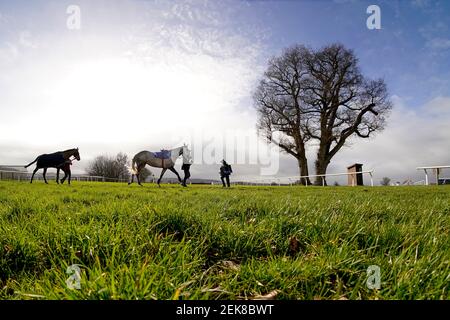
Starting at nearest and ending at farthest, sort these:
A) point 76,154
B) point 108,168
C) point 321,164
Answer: point 76,154 → point 321,164 → point 108,168

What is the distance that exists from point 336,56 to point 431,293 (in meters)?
32.7

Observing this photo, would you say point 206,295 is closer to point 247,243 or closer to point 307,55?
point 247,243

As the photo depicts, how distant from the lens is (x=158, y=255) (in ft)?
6.17

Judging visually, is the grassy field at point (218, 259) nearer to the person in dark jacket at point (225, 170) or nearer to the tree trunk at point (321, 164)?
the person in dark jacket at point (225, 170)

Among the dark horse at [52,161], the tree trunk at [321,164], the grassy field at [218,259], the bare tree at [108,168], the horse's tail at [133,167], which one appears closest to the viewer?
the grassy field at [218,259]

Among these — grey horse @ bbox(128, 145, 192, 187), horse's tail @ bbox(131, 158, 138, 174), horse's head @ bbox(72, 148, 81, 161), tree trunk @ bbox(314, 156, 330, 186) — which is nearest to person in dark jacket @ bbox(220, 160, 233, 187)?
grey horse @ bbox(128, 145, 192, 187)

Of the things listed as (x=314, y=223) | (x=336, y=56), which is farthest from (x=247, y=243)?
(x=336, y=56)

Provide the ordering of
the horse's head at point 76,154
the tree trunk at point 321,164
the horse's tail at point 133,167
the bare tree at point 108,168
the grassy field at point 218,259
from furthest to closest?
the bare tree at point 108,168 → the tree trunk at point 321,164 → the horse's tail at point 133,167 → the horse's head at point 76,154 → the grassy field at point 218,259

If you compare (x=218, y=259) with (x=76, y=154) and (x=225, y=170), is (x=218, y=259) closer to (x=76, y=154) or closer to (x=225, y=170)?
(x=225, y=170)

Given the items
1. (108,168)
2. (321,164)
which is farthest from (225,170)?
(108,168)

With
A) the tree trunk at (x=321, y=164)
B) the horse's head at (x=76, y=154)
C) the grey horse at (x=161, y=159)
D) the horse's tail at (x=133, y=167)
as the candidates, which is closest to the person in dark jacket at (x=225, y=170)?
the grey horse at (x=161, y=159)

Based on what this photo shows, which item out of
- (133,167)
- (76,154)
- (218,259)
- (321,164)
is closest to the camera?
(218,259)

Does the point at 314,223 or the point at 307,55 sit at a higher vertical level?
the point at 307,55
